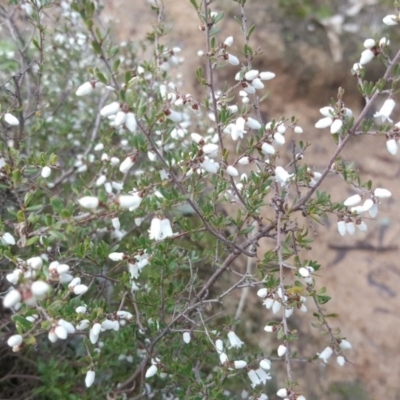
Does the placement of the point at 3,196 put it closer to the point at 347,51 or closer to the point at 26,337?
the point at 26,337

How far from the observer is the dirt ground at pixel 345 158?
8.30 feet

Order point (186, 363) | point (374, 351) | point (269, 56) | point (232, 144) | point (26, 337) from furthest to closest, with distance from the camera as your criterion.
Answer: point (269, 56), point (232, 144), point (374, 351), point (186, 363), point (26, 337)

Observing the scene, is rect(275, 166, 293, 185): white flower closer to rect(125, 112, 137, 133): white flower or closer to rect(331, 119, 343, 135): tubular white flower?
rect(331, 119, 343, 135): tubular white flower


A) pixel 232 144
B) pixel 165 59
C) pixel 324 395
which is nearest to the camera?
pixel 165 59

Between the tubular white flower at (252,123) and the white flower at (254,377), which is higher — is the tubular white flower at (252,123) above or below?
above

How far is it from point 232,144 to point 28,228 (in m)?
2.62

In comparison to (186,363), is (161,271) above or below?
above

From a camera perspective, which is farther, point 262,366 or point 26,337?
point 262,366

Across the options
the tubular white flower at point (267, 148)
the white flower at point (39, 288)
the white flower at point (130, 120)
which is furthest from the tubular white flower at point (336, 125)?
the white flower at point (39, 288)

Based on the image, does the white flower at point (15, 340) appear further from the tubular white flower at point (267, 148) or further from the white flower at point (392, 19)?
the white flower at point (392, 19)

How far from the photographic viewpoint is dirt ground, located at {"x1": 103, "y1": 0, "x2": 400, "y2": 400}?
8.30 feet

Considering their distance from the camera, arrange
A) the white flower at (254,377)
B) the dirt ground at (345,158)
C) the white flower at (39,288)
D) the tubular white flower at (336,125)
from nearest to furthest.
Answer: the white flower at (39,288), the tubular white flower at (336,125), the white flower at (254,377), the dirt ground at (345,158)

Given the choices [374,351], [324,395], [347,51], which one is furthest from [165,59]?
[347,51]

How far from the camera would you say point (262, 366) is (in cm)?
132
